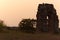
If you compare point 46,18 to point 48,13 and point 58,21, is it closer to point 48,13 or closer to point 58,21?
point 48,13

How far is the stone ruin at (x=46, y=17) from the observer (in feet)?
32.9

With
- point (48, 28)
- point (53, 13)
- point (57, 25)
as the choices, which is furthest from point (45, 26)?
point (57, 25)

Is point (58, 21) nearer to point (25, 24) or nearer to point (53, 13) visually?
point (53, 13)

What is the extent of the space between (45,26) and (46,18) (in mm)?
429

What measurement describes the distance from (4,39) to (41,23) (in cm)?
640

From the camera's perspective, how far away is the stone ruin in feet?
32.9

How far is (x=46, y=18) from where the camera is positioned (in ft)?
33.6

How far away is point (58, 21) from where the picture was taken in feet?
39.8

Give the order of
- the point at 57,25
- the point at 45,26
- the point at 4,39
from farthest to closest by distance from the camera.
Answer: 1. the point at 57,25
2. the point at 45,26
3. the point at 4,39

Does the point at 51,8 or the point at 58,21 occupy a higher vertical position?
the point at 51,8

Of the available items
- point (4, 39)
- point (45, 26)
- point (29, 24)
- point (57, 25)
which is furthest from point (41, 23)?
point (4, 39)

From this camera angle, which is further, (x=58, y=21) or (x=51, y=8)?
(x=58, y=21)

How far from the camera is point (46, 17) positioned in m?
10.4

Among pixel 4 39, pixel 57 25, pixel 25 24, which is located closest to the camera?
pixel 4 39
